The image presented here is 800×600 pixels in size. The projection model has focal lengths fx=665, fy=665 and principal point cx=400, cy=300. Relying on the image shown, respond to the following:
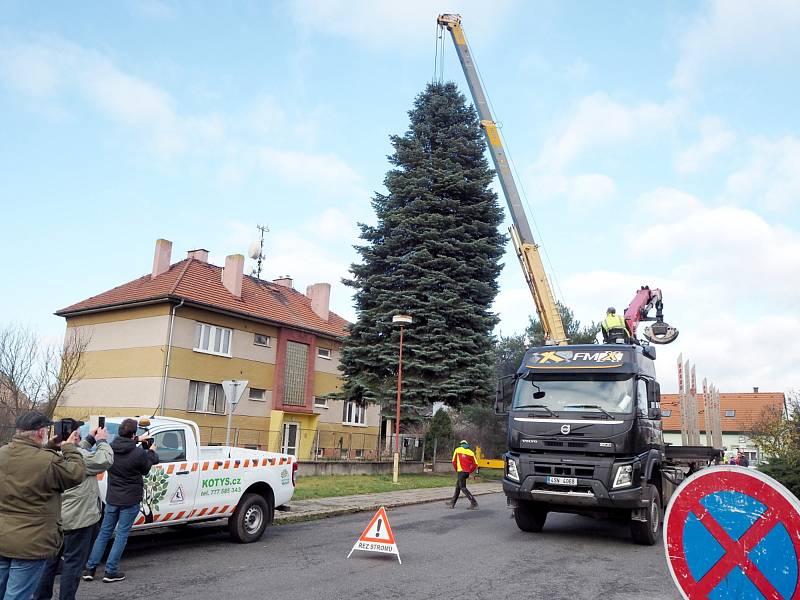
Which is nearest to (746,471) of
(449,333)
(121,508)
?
(121,508)

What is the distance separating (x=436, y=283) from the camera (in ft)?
89.5

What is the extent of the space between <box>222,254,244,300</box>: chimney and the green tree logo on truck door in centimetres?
2613

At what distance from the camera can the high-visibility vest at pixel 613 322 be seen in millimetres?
13727

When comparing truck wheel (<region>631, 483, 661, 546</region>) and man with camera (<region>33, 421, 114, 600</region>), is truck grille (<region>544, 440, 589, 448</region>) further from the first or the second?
man with camera (<region>33, 421, 114, 600</region>)

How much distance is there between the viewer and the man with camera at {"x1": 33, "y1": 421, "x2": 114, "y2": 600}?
624 centimetres

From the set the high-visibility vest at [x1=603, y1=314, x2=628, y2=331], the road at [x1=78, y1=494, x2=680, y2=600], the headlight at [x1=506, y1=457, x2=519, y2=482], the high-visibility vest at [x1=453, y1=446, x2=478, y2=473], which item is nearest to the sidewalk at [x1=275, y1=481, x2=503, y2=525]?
the road at [x1=78, y1=494, x2=680, y2=600]

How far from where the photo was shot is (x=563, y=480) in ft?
34.0

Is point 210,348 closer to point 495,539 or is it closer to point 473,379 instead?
point 473,379

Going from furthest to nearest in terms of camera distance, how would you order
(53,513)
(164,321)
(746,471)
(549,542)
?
(164,321) < (549,542) < (53,513) < (746,471)

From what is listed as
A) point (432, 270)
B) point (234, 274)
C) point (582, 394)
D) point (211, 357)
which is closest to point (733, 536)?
point (582, 394)

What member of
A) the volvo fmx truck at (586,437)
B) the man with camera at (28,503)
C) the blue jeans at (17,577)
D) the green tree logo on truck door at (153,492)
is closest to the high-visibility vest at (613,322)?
the volvo fmx truck at (586,437)

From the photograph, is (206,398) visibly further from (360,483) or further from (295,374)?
(360,483)

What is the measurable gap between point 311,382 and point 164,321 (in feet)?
31.0

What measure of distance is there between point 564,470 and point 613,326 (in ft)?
14.3
